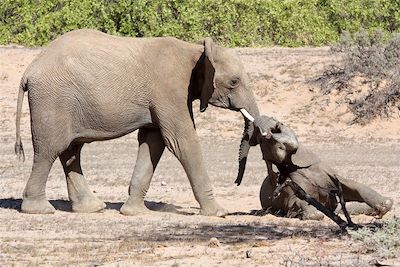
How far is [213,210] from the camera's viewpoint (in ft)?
47.5

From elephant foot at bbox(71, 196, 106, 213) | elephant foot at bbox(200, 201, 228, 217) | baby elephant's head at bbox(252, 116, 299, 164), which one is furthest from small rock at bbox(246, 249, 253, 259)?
elephant foot at bbox(71, 196, 106, 213)

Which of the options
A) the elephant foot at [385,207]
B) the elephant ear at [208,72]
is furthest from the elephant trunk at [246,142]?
the elephant foot at [385,207]

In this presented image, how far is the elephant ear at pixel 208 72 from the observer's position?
14.4 m

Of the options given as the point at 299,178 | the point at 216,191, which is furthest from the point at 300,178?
the point at 216,191

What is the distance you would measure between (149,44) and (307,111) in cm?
997

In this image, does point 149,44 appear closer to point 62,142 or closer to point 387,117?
point 62,142

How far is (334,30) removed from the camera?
98.0 feet

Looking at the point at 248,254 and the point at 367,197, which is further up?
the point at 367,197

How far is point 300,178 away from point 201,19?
14.7 m

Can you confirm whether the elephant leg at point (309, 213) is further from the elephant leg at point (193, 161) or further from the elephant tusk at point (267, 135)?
the elephant leg at point (193, 161)

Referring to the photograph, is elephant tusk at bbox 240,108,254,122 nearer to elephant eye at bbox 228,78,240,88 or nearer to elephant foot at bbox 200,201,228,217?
elephant eye at bbox 228,78,240,88

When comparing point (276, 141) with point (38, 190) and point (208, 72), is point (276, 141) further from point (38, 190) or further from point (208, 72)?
point (38, 190)

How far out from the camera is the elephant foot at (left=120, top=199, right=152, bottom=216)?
14523 mm

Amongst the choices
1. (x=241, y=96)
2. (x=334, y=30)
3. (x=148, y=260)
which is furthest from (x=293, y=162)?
(x=334, y=30)
